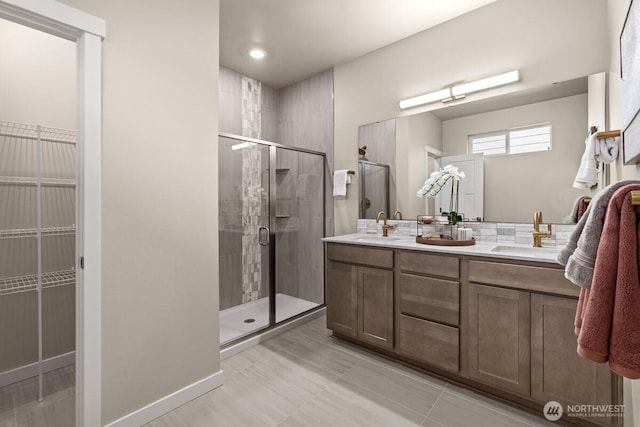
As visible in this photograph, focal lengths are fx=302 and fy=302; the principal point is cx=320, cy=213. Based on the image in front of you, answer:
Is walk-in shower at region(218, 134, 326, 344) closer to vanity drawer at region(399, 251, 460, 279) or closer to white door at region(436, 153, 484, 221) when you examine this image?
vanity drawer at region(399, 251, 460, 279)

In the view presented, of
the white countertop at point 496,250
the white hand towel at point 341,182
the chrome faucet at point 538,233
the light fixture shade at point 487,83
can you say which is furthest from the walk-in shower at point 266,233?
the chrome faucet at point 538,233

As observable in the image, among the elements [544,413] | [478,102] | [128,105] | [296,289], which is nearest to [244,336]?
[296,289]

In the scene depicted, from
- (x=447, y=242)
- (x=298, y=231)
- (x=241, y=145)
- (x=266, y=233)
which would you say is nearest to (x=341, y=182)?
(x=298, y=231)

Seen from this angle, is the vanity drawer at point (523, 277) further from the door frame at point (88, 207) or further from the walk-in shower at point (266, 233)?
the door frame at point (88, 207)

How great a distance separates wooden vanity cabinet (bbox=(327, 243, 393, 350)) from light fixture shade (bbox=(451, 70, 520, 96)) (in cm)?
146

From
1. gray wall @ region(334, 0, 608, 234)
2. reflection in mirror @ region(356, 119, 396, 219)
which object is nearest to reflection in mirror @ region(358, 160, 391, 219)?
reflection in mirror @ region(356, 119, 396, 219)

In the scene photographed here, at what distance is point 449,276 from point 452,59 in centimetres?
184

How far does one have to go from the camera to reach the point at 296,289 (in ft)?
11.1

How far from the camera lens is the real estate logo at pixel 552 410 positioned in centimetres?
163

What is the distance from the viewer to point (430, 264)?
2.07 meters

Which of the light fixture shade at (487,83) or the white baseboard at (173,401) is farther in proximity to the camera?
the light fixture shade at (487,83)

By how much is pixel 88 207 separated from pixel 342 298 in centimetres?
190

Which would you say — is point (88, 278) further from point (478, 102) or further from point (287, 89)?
point (287, 89)

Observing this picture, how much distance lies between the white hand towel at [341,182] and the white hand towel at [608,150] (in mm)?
2005
